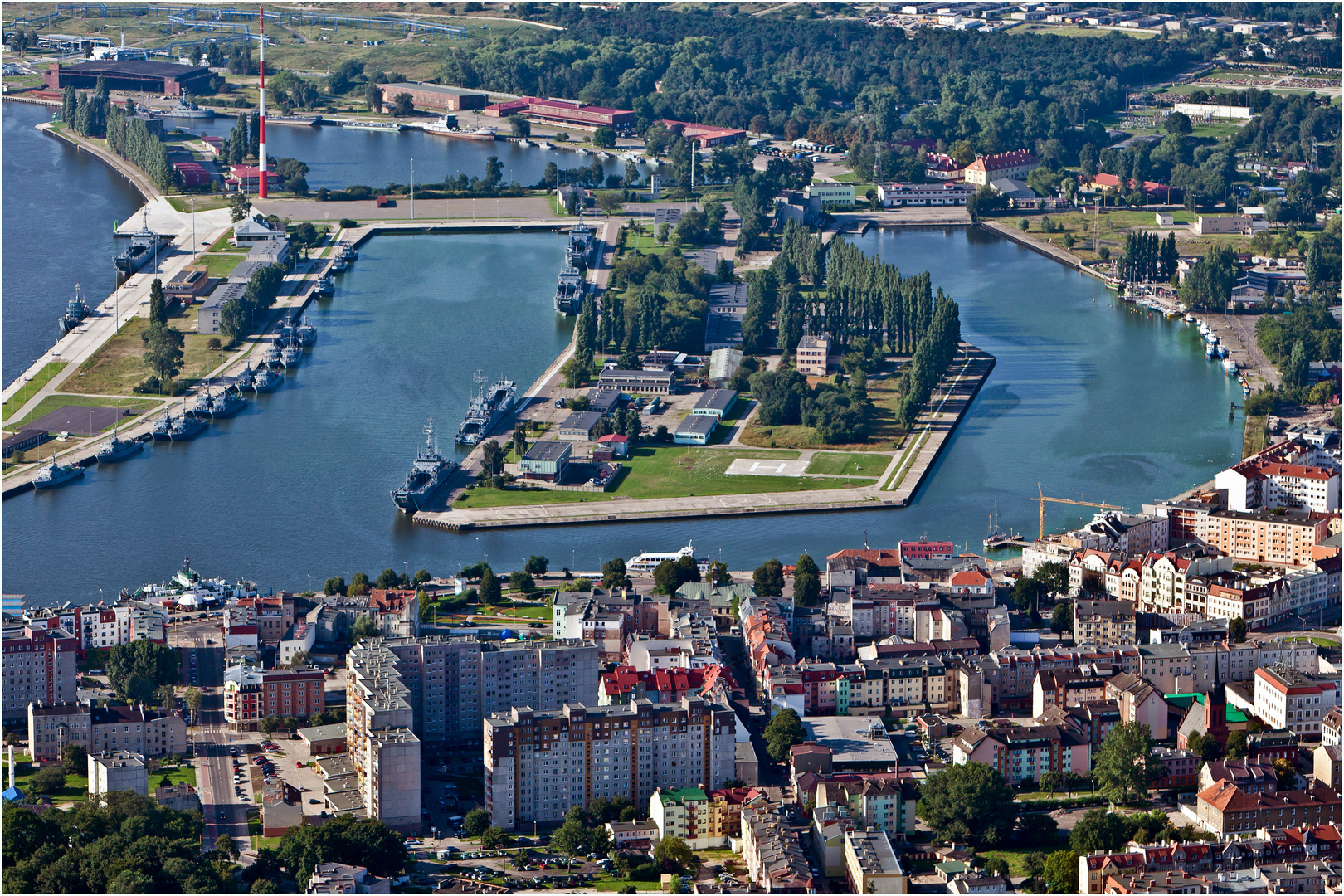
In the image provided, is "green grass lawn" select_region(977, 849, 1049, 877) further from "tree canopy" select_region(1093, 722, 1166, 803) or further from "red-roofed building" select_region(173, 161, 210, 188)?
"red-roofed building" select_region(173, 161, 210, 188)

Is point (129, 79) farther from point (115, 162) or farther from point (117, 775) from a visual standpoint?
point (117, 775)

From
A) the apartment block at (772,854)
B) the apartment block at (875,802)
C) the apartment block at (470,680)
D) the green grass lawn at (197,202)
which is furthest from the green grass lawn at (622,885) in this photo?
the green grass lawn at (197,202)

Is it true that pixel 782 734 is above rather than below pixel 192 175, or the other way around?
below

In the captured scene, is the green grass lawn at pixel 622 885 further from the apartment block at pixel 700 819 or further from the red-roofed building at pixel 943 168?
the red-roofed building at pixel 943 168

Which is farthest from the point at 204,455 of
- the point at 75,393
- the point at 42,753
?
the point at 42,753

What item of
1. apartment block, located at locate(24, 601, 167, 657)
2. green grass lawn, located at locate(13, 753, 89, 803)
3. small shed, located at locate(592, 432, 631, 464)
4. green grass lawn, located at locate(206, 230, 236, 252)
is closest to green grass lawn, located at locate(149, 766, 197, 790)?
green grass lawn, located at locate(13, 753, 89, 803)

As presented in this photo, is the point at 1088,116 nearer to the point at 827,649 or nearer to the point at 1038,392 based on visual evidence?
the point at 1038,392

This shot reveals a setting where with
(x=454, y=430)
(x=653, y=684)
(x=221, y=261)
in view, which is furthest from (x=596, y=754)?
(x=221, y=261)
